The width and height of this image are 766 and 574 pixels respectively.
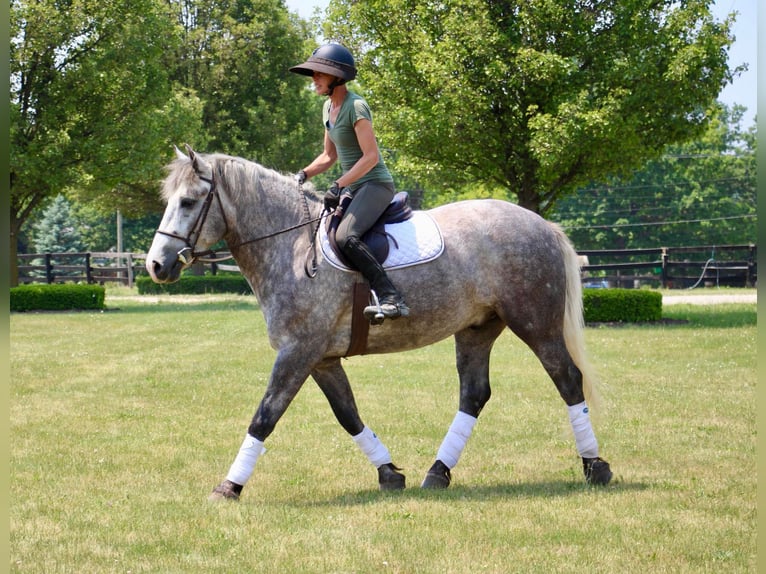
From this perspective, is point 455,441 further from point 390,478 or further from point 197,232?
point 197,232

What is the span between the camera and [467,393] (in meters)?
8.10

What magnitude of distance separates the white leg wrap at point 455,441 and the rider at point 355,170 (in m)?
1.31

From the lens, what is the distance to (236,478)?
7305mm

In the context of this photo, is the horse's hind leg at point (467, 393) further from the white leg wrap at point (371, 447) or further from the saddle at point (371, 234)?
the saddle at point (371, 234)

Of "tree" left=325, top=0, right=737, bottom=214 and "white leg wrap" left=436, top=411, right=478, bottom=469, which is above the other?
"tree" left=325, top=0, right=737, bottom=214

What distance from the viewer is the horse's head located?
23.3 ft

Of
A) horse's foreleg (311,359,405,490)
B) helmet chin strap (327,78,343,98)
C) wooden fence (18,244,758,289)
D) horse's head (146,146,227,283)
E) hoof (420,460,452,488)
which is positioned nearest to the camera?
horse's head (146,146,227,283)

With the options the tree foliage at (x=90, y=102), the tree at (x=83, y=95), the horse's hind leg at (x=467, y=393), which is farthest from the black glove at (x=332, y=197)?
the tree at (x=83, y=95)

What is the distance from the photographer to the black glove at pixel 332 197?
7367 mm

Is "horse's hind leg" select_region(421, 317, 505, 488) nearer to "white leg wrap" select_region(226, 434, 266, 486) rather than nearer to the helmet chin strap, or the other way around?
"white leg wrap" select_region(226, 434, 266, 486)

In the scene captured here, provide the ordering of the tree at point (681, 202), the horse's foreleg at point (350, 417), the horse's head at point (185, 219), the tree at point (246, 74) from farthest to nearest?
1. the tree at point (681, 202)
2. the tree at point (246, 74)
3. the horse's foreleg at point (350, 417)
4. the horse's head at point (185, 219)

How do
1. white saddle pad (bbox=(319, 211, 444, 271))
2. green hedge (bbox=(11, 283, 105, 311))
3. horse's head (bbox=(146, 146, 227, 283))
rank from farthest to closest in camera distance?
1. green hedge (bbox=(11, 283, 105, 311))
2. white saddle pad (bbox=(319, 211, 444, 271))
3. horse's head (bbox=(146, 146, 227, 283))

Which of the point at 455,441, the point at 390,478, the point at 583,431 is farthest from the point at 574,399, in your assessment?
the point at 390,478

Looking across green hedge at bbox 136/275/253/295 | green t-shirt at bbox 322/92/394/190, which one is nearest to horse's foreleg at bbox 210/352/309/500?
green t-shirt at bbox 322/92/394/190
